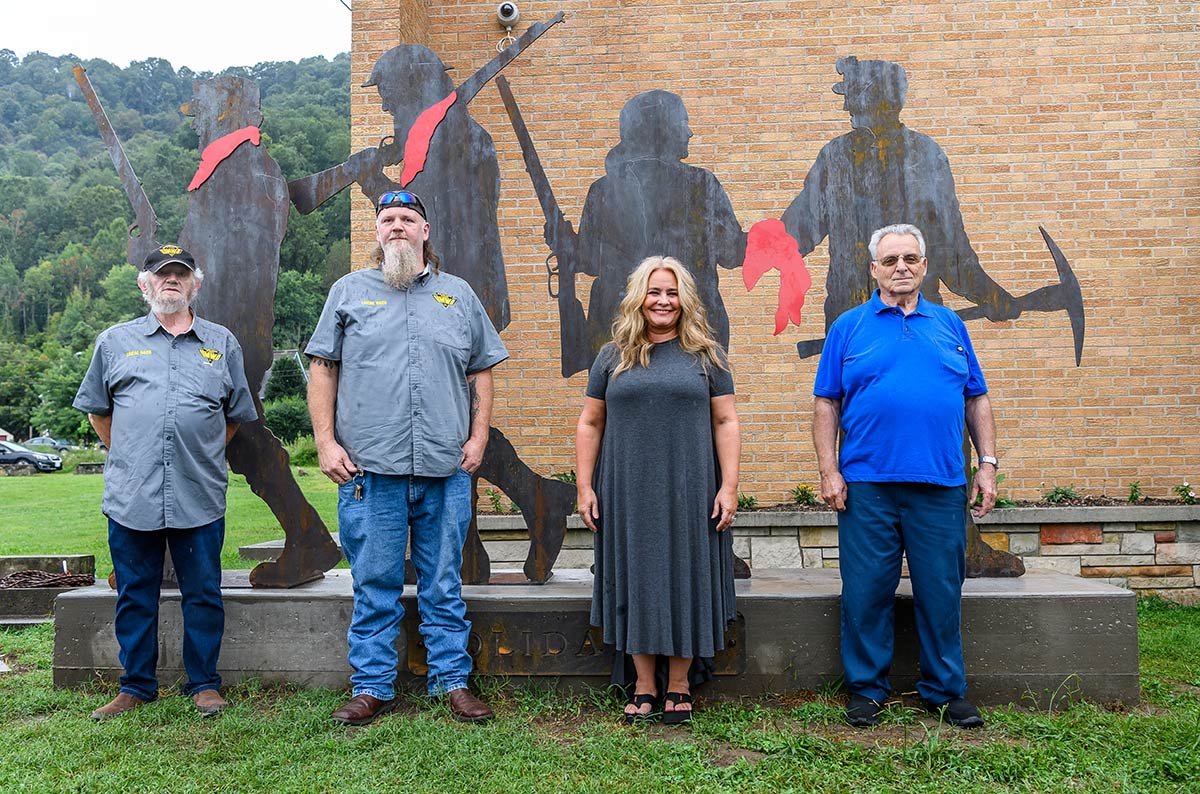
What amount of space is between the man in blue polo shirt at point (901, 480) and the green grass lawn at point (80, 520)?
231 inches

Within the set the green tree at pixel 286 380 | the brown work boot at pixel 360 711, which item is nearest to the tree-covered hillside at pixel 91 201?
the green tree at pixel 286 380

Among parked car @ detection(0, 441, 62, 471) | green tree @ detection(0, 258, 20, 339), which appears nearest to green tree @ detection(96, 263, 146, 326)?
green tree @ detection(0, 258, 20, 339)

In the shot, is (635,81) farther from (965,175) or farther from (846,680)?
(846,680)

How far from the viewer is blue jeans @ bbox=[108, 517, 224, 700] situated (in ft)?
11.7

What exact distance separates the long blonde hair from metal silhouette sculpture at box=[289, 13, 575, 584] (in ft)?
3.38

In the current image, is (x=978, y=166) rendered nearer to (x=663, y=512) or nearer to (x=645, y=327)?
(x=645, y=327)

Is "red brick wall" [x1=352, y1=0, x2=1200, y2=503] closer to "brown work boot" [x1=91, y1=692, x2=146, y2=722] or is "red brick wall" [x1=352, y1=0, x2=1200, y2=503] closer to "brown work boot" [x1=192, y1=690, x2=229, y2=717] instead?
"brown work boot" [x1=192, y1=690, x2=229, y2=717]

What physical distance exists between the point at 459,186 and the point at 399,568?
1830 millimetres

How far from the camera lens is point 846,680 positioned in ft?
11.5

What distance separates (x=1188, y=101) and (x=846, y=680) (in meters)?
5.70

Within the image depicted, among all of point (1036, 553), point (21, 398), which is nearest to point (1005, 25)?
point (1036, 553)

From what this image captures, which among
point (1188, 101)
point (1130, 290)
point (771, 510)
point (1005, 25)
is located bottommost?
point (771, 510)

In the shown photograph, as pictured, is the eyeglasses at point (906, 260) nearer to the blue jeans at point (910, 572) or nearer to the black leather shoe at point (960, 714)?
the blue jeans at point (910, 572)

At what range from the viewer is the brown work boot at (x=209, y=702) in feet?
11.5
